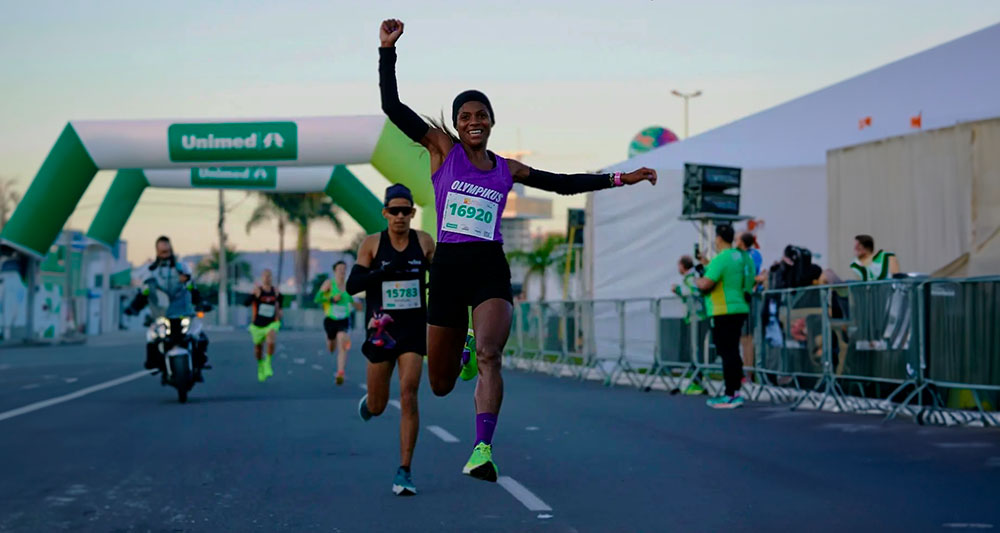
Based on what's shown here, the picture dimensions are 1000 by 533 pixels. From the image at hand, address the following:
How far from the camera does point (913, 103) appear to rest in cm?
2091

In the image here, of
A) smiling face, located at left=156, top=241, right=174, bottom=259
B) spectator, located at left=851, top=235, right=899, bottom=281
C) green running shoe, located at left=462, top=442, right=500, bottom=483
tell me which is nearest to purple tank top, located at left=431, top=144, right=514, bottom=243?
green running shoe, located at left=462, top=442, right=500, bottom=483

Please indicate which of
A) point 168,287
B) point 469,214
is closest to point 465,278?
point 469,214

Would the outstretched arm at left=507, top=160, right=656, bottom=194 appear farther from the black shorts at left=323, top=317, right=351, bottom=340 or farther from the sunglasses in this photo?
the black shorts at left=323, top=317, right=351, bottom=340

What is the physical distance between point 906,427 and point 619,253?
1513 cm

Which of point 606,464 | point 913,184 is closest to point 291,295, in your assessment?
point 913,184

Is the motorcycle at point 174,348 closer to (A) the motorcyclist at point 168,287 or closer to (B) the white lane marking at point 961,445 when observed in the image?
(A) the motorcyclist at point 168,287

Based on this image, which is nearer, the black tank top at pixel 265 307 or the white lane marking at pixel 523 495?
the white lane marking at pixel 523 495

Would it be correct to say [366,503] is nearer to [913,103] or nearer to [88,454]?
[88,454]

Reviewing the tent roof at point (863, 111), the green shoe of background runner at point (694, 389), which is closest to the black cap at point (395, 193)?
the green shoe of background runner at point (694, 389)

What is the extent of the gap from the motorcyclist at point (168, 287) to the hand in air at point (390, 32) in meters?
9.87

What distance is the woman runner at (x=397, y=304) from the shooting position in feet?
26.3

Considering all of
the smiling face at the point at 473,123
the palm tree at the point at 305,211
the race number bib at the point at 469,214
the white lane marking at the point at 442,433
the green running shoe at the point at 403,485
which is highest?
the palm tree at the point at 305,211

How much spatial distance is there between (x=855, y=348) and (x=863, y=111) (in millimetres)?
9758

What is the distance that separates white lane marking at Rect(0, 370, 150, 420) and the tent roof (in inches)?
424
